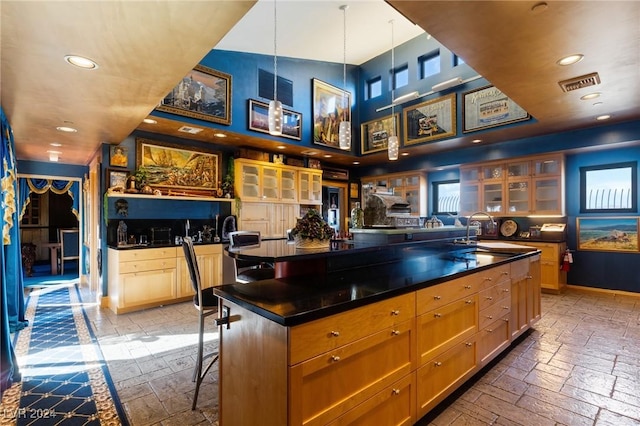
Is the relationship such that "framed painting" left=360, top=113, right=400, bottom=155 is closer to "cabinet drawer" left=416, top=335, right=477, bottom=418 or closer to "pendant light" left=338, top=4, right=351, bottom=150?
"pendant light" left=338, top=4, right=351, bottom=150

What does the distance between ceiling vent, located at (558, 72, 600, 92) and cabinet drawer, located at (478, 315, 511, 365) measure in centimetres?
232

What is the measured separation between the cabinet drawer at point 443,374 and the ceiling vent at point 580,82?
259 centimetres

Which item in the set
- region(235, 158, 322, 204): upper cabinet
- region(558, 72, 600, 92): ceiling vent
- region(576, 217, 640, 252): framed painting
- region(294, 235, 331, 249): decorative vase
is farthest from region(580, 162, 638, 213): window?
region(294, 235, 331, 249): decorative vase

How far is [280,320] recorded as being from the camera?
1.26 metres

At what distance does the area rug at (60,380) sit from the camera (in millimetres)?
2029

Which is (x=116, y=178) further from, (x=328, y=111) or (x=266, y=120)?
(x=328, y=111)

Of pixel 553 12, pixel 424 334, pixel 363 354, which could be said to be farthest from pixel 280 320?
pixel 553 12

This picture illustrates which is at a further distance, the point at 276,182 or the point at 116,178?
the point at 276,182

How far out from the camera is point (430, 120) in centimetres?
577

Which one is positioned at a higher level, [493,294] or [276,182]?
[276,182]

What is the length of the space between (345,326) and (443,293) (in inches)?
36.0

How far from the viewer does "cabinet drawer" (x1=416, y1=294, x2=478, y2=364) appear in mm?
1904

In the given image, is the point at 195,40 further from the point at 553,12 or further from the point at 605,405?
the point at 605,405

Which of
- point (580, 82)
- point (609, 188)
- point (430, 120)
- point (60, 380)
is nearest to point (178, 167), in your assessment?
point (60, 380)
